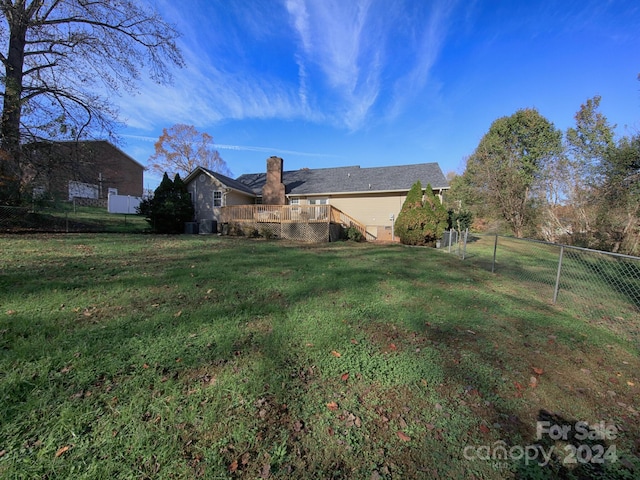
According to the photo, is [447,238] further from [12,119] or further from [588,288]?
[12,119]

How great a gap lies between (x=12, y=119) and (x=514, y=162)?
32.7 meters

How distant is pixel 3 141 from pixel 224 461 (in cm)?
1470

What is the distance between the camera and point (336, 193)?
1775 cm

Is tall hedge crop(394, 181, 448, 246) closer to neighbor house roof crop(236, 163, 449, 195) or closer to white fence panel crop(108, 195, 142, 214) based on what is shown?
neighbor house roof crop(236, 163, 449, 195)

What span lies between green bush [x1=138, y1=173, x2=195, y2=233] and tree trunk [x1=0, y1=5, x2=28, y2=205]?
5.09 meters

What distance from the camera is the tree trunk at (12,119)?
958 centimetres

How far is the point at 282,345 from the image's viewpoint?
3104mm

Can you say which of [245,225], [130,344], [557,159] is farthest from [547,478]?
[557,159]

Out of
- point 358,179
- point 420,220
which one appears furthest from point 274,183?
point 420,220

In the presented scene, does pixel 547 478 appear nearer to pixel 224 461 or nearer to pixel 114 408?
pixel 224 461

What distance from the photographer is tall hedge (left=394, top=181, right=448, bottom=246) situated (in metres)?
13.2

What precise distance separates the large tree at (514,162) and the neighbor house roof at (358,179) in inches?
387

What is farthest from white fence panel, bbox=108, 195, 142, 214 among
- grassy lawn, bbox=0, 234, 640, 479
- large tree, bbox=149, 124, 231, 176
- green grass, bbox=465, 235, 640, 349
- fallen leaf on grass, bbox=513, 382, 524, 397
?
fallen leaf on grass, bbox=513, 382, 524, 397

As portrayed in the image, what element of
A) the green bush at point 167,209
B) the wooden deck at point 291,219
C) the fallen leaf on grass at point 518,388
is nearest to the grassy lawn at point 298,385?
the fallen leaf on grass at point 518,388
